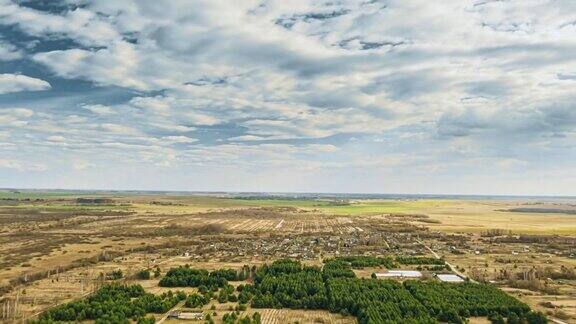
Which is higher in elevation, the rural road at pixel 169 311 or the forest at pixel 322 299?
the forest at pixel 322 299

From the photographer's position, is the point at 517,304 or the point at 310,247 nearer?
the point at 517,304

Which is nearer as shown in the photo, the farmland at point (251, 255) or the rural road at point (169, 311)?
the rural road at point (169, 311)

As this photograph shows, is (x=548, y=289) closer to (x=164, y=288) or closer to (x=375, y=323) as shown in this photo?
(x=375, y=323)

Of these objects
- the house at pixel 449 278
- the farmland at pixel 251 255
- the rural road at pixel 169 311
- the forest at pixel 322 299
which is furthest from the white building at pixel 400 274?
the rural road at pixel 169 311

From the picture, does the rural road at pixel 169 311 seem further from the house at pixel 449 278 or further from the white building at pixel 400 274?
the house at pixel 449 278

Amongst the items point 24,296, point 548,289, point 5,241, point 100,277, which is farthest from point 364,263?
point 5,241

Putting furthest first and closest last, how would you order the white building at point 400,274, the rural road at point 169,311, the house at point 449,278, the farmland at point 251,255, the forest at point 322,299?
the white building at point 400,274 → the house at point 449,278 → the farmland at point 251,255 → the forest at point 322,299 → the rural road at point 169,311

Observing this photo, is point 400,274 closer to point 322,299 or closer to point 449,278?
point 449,278

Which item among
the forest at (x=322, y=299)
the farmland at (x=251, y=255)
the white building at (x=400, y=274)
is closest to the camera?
the forest at (x=322, y=299)

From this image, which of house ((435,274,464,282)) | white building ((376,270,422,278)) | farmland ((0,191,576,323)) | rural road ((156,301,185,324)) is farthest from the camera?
white building ((376,270,422,278))

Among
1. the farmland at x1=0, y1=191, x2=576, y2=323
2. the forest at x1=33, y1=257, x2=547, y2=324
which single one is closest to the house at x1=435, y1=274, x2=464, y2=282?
the farmland at x1=0, y1=191, x2=576, y2=323

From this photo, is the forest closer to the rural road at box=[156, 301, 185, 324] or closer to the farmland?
the rural road at box=[156, 301, 185, 324]
